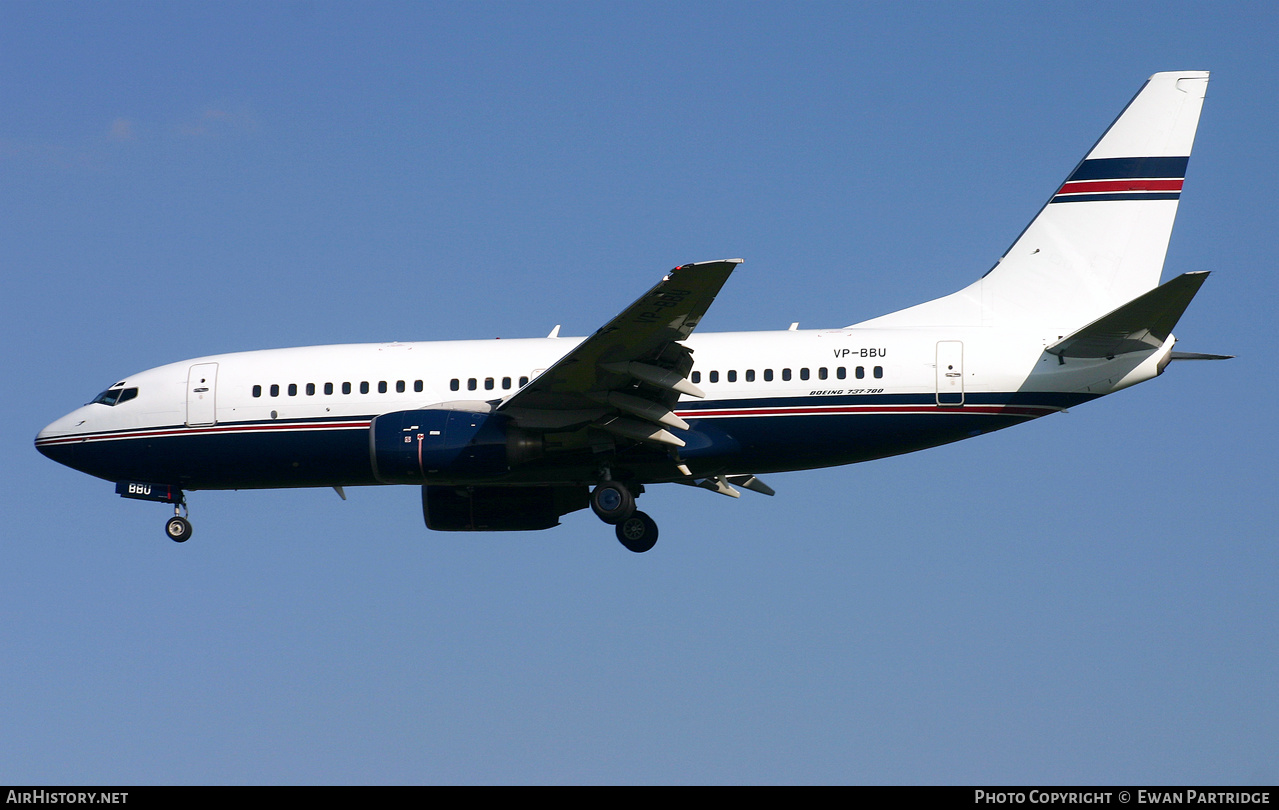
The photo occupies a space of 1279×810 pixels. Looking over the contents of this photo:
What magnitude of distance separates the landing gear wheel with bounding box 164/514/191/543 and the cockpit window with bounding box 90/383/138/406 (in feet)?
8.41

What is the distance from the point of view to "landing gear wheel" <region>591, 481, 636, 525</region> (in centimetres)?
2548

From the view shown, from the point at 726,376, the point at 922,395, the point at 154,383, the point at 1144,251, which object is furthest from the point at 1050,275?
the point at 154,383

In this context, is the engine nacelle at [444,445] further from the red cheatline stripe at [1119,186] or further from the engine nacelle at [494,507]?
the red cheatline stripe at [1119,186]

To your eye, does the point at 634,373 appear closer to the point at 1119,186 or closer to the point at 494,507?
the point at 494,507

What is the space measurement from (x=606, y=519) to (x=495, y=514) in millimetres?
3021

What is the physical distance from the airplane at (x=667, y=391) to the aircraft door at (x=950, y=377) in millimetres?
35

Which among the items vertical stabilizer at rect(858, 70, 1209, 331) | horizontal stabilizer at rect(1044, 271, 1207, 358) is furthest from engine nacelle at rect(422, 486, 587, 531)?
horizontal stabilizer at rect(1044, 271, 1207, 358)

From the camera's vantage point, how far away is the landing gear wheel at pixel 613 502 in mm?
25484

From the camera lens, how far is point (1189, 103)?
2670 cm

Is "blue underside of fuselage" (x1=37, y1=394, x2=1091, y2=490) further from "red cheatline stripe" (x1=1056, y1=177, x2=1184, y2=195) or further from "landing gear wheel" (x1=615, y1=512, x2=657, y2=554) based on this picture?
"red cheatline stripe" (x1=1056, y1=177, x2=1184, y2=195)

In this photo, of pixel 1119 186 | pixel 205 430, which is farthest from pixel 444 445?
pixel 1119 186

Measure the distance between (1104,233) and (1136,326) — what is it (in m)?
3.86

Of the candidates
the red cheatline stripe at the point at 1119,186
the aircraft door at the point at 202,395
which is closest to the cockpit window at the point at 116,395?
the aircraft door at the point at 202,395
